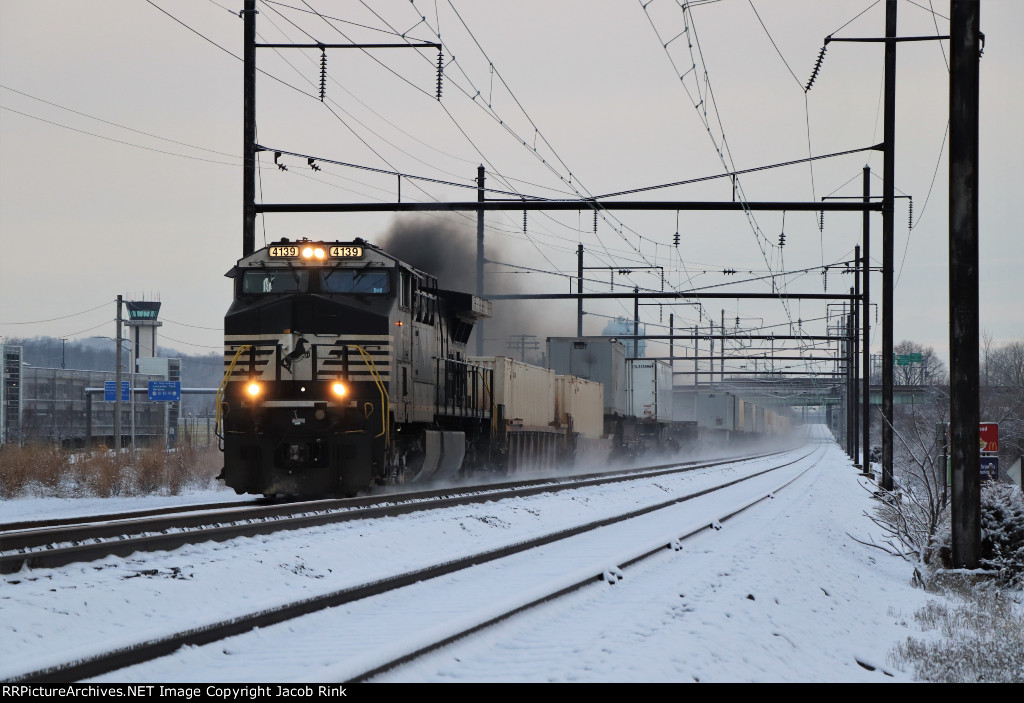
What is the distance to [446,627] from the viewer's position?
7.09m

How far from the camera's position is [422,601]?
28.9 feet

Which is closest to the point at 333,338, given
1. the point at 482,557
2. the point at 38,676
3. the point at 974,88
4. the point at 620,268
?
the point at 482,557

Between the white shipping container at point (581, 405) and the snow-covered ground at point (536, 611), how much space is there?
21.3m

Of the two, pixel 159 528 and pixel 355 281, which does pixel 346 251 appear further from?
pixel 159 528

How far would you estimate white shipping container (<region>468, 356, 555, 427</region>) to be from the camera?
27422mm

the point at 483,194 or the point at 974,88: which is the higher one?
the point at 483,194

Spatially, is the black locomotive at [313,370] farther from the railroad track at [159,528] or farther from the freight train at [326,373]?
the railroad track at [159,528]

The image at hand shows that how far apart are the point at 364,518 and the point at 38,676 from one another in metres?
8.10

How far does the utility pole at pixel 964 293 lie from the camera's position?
460 inches

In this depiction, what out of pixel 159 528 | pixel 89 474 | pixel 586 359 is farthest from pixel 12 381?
pixel 159 528

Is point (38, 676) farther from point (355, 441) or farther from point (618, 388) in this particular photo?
point (618, 388)

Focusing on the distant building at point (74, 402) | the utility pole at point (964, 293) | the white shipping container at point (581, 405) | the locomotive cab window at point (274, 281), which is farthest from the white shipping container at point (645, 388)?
the distant building at point (74, 402)

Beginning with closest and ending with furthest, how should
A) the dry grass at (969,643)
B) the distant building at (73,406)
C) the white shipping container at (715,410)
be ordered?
1. the dry grass at (969,643)
2. the white shipping container at (715,410)
3. the distant building at (73,406)

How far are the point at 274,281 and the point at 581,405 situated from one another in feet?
72.3
